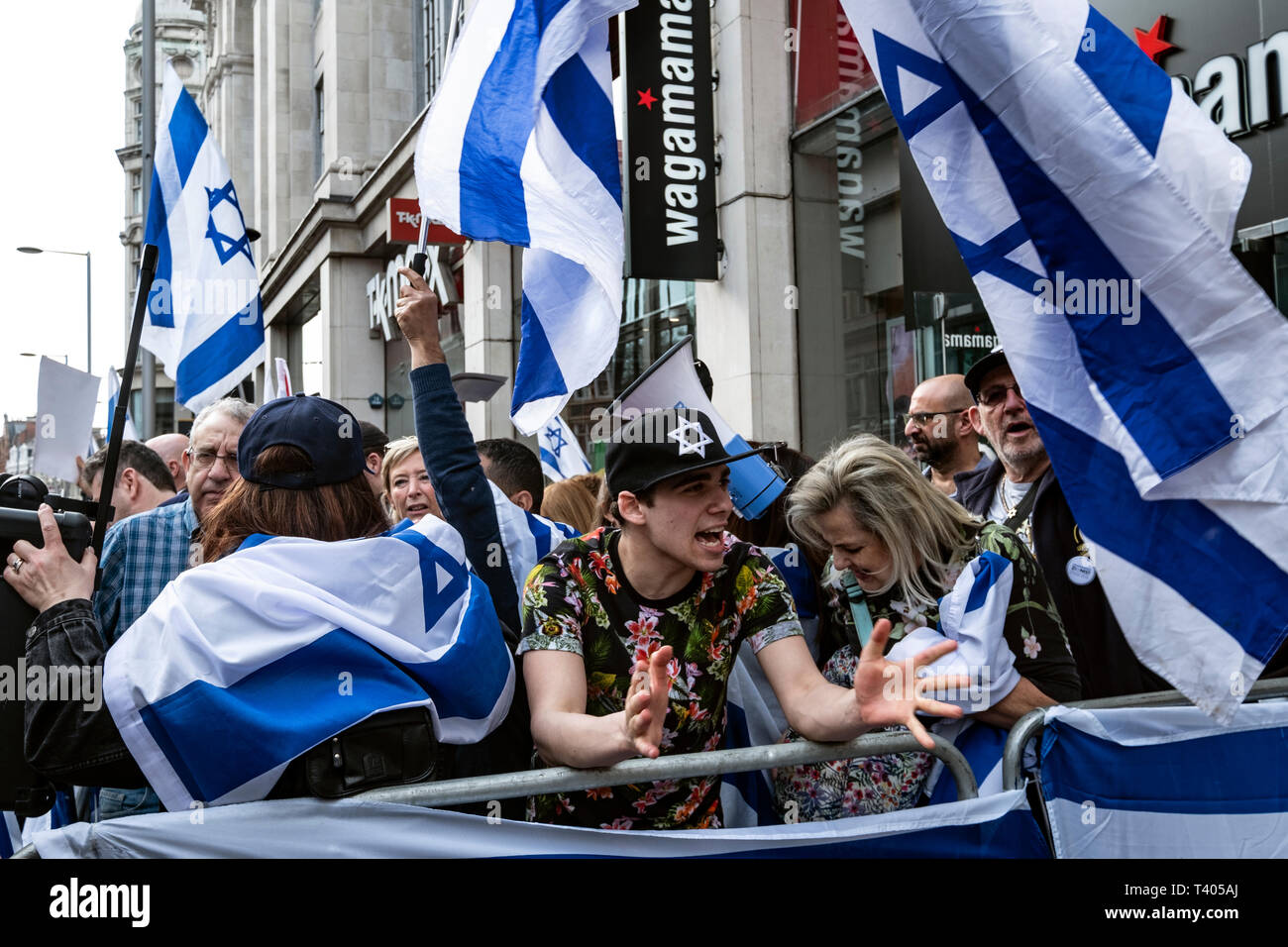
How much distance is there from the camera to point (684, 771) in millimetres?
2477

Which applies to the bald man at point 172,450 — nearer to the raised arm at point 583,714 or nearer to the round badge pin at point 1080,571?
the raised arm at point 583,714

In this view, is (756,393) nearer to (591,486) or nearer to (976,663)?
(591,486)

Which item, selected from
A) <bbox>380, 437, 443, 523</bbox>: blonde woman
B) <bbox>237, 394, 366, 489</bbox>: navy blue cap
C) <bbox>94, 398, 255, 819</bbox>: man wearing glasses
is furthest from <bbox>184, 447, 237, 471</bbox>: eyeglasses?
<bbox>237, 394, 366, 489</bbox>: navy blue cap

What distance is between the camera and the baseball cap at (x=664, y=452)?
9.70 feet

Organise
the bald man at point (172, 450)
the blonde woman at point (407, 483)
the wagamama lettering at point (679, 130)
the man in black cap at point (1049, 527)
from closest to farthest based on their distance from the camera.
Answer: the man in black cap at point (1049, 527)
the blonde woman at point (407, 483)
the bald man at point (172, 450)
the wagamama lettering at point (679, 130)

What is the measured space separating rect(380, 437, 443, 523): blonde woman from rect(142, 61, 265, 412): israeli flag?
1495 millimetres

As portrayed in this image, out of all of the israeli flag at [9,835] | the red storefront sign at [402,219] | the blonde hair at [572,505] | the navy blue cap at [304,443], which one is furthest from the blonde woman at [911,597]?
the red storefront sign at [402,219]

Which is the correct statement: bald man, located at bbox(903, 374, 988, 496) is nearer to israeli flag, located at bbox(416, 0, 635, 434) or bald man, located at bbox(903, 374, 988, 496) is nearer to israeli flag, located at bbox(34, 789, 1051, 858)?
israeli flag, located at bbox(416, 0, 635, 434)

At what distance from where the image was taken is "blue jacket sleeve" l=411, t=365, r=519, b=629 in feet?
10.9

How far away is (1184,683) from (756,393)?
26.1 ft

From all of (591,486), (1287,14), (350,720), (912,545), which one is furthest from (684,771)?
(1287,14)

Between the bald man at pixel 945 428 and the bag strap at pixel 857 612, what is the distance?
7.31 ft

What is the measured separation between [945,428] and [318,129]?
21.3 metres
